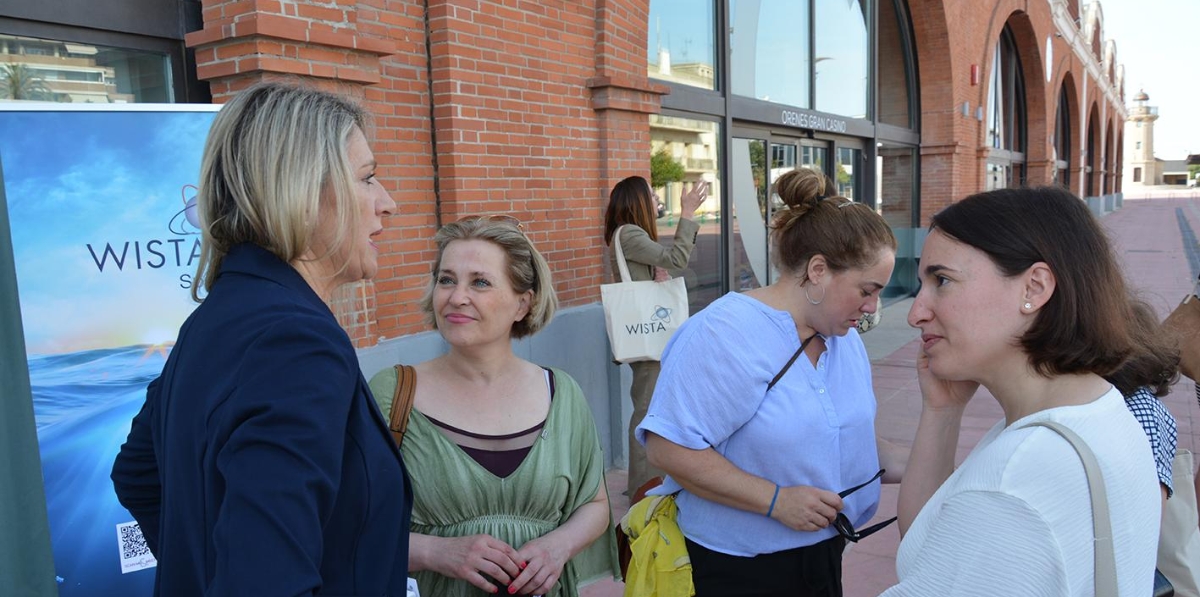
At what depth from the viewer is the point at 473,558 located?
6.60 feet

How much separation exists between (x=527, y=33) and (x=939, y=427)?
3855mm

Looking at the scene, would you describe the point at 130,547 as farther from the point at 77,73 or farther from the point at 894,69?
the point at 894,69

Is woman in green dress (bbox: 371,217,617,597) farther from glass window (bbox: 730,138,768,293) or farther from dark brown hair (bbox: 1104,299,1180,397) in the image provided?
glass window (bbox: 730,138,768,293)

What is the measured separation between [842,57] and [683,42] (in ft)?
15.6

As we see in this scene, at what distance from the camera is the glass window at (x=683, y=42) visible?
711cm

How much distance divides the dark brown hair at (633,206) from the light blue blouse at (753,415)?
2694 millimetres

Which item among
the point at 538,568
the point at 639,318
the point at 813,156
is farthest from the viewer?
the point at 813,156

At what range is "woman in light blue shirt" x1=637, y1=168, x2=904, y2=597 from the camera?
218cm

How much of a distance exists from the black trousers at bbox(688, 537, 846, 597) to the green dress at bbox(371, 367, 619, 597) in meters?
0.42

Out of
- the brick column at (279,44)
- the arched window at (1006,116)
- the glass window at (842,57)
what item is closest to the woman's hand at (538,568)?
the brick column at (279,44)

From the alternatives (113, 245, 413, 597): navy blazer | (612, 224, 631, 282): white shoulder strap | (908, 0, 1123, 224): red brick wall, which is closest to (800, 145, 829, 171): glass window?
(908, 0, 1123, 224): red brick wall

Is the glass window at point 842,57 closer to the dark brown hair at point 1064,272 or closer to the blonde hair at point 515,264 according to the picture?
the blonde hair at point 515,264

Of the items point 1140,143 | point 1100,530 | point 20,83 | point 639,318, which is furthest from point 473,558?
point 1140,143

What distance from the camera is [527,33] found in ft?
16.5
